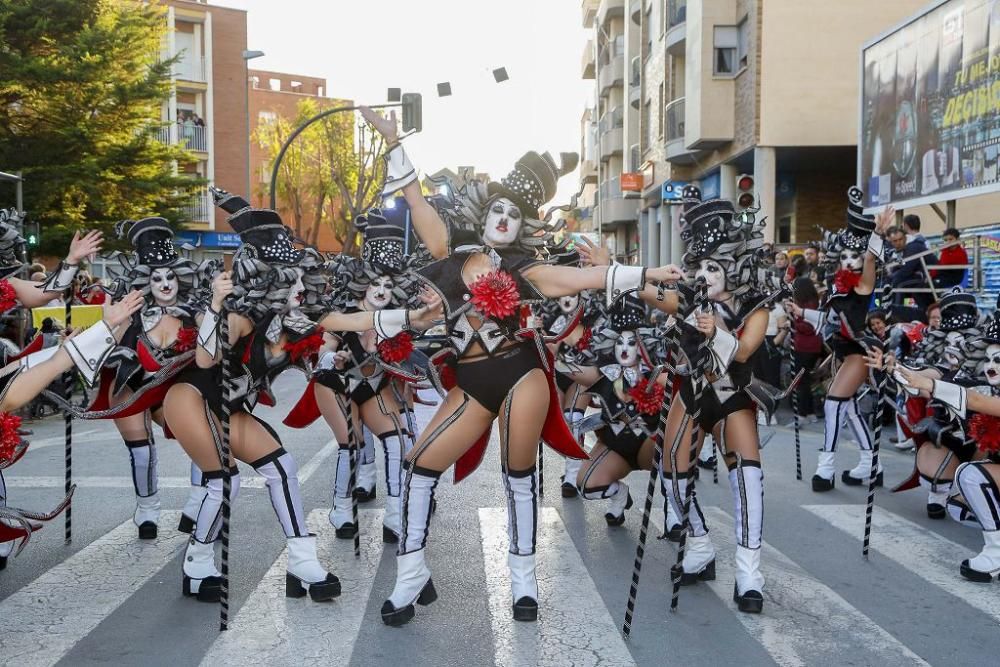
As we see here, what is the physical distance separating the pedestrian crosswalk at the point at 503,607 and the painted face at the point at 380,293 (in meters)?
1.70

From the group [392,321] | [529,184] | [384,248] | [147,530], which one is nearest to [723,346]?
[529,184]

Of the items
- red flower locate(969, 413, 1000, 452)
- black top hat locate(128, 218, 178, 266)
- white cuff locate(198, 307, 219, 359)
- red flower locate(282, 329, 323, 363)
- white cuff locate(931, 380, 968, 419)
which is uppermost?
black top hat locate(128, 218, 178, 266)

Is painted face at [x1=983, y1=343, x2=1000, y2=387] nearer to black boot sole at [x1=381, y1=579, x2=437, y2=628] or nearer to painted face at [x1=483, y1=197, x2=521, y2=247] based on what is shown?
painted face at [x1=483, y1=197, x2=521, y2=247]

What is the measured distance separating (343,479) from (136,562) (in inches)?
59.9

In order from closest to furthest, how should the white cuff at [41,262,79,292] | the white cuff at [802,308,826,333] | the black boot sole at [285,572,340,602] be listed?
1. the black boot sole at [285,572,340,602]
2. the white cuff at [41,262,79,292]
3. the white cuff at [802,308,826,333]

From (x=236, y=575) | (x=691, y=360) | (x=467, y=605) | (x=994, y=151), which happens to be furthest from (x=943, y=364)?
(x=994, y=151)

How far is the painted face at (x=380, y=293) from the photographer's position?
724cm

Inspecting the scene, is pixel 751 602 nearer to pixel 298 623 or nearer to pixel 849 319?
pixel 298 623

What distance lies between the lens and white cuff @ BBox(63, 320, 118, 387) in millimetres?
4605

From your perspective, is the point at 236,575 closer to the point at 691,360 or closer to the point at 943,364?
the point at 691,360

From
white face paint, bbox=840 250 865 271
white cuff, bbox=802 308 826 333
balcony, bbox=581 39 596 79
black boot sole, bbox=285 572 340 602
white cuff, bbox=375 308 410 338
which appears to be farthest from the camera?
balcony, bbox=581 39 596 79

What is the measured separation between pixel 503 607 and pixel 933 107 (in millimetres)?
13197

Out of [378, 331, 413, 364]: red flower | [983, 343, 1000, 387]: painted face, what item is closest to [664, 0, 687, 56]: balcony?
[378, 331, 413, 364]: red flower

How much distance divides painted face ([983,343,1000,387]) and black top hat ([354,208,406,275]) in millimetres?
4116
